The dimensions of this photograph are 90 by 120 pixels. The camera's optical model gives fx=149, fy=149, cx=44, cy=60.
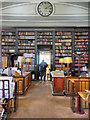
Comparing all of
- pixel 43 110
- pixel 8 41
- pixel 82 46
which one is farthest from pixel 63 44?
pixel 43 110

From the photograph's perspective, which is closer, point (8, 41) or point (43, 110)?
point (43, 110)

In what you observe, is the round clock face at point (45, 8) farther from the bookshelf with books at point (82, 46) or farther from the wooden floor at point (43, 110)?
the wooden floor at point (43, 110)

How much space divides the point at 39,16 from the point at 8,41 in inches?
106

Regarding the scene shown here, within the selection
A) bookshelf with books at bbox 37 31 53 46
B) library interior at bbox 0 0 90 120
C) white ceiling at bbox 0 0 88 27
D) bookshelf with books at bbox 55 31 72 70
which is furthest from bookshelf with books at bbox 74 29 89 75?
bookshelf with books at bbox 37 31 53 46

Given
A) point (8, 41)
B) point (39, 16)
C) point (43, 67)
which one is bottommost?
point (43, 67)

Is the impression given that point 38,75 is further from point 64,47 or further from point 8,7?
point 8,7

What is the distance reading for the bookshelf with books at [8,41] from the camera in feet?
32.8

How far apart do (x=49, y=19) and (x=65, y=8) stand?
1.29 metres

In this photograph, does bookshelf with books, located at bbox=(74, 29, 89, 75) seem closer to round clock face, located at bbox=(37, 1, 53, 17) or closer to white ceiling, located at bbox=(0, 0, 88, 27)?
white ceiling, located at bbox=(0, 0, 88, 27)

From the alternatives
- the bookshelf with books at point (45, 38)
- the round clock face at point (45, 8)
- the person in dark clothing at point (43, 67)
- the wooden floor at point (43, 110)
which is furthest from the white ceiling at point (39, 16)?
the wooden floor at point (43, 110)

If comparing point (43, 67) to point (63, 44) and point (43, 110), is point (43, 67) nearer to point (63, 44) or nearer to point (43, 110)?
point (63, 44)

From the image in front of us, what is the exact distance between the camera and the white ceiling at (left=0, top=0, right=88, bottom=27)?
992cm

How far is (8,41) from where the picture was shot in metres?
10.0

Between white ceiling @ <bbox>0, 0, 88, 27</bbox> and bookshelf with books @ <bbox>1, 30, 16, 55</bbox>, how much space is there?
2.09 feet
